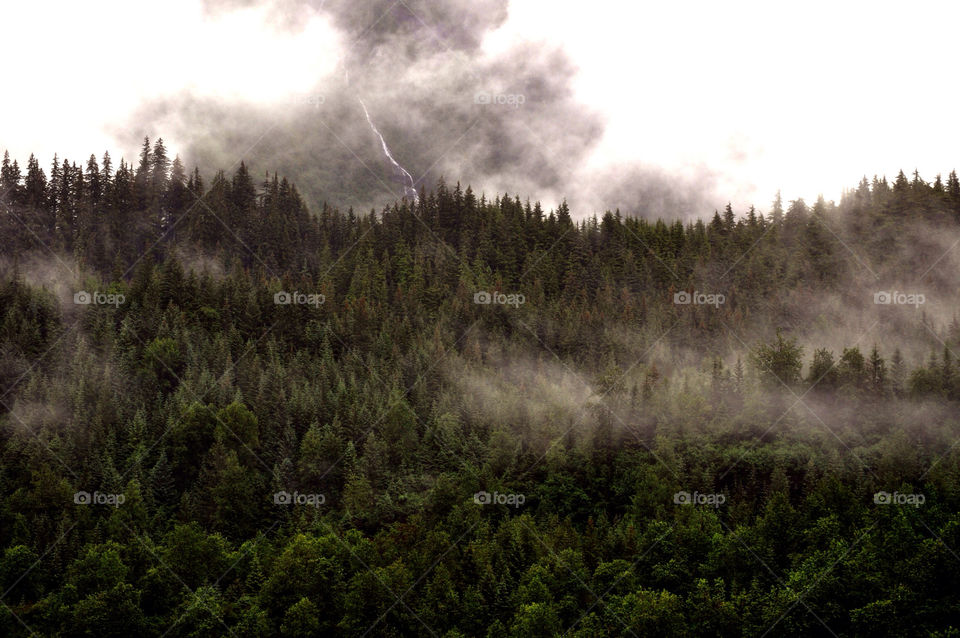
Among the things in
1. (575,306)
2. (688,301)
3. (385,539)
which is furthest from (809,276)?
(385,539)

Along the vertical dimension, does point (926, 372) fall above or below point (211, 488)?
above

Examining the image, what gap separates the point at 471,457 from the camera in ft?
392

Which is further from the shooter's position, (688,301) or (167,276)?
(688,301)

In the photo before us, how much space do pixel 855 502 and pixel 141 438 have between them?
91138mm

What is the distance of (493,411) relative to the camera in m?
130

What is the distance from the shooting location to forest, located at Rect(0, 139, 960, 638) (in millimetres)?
80562

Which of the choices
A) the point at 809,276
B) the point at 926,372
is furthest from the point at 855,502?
the point at 809,276

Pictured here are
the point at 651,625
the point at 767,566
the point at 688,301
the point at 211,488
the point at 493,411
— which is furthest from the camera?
the point at 688,301

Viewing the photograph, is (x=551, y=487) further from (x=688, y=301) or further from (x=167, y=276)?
(x=167, y=276)

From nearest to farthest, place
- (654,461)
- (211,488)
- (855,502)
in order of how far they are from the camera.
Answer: (855,502)
(211,488)
(654,461)

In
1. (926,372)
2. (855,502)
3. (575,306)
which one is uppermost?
(575,306)

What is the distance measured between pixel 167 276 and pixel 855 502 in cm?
12830

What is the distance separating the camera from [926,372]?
118 m

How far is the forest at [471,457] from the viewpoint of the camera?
80.6 metres
